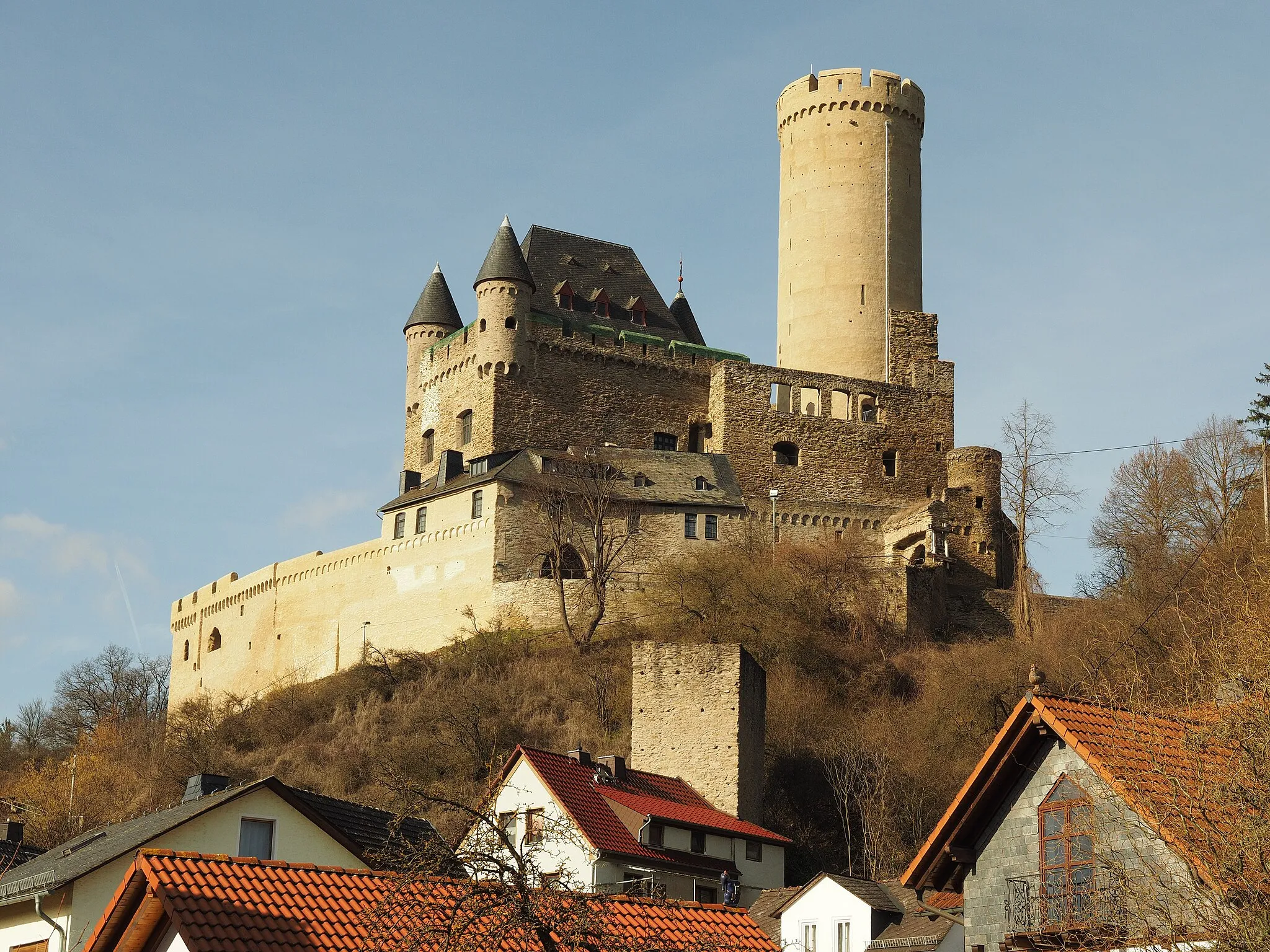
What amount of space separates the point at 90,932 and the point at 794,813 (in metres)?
21.5

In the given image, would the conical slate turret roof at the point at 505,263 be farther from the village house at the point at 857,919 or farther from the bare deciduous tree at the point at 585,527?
the village house at the point at 857,919

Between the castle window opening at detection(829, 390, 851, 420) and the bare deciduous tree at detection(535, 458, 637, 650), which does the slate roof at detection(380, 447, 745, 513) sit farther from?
the castle window opening at detection(829, 390, 851, 420)

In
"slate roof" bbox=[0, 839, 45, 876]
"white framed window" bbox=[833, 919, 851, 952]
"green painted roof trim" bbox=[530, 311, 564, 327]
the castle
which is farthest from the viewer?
"green painted roof trim" bbox=[530, 311, 564, 327]

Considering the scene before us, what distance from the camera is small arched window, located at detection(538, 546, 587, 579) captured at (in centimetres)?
5262

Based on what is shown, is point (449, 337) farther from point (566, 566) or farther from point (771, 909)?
point (771, 909)

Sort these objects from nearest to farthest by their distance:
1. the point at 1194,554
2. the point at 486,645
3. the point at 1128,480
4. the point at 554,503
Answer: the point at 1194,554, the point at 486,645, the point at 554,503, the point at 1128,480

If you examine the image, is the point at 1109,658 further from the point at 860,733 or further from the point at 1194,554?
the point at 1194,554

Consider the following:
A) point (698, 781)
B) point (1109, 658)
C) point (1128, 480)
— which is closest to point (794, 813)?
point (698, 781)

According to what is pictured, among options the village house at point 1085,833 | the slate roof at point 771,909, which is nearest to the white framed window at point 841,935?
the slate roof at point 771,909

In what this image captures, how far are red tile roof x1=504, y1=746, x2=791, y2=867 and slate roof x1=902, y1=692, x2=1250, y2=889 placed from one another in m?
12.4

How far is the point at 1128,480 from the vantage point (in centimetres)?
6109

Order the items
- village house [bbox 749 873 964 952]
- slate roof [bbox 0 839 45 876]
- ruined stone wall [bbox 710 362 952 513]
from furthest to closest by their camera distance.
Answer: ruined stone wall [bbox 710 362 952 513]
slate roof [bbox 0 839 45 876]
village house [bbox 749 873 964 952]

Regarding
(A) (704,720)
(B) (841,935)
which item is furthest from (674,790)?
(B) (841,935)

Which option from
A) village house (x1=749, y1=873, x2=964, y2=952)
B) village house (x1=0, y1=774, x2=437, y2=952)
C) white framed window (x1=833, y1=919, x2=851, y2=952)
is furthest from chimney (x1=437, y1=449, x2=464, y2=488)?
white framed window (x1=833, y1=919, x2=851, y2=952)
